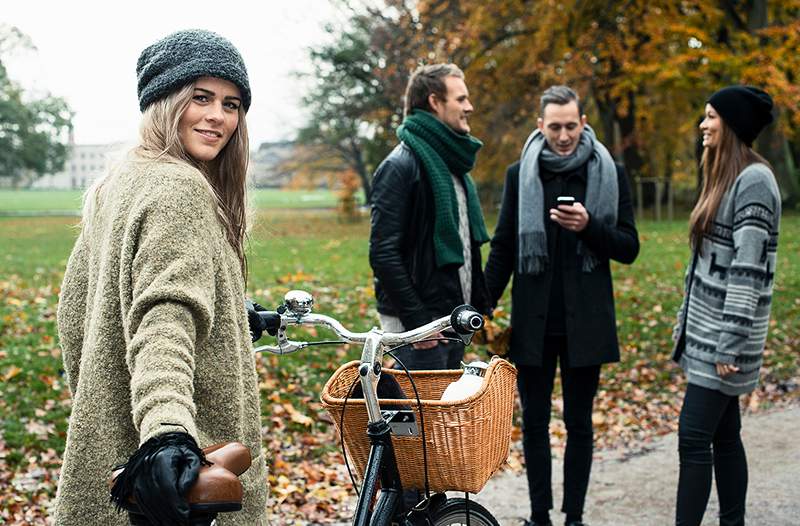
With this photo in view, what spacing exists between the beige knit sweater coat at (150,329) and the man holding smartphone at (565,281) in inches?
104

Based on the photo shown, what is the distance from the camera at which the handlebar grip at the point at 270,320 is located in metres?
2.83

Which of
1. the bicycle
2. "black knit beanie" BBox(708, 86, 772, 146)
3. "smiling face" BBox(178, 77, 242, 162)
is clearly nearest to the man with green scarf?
"black knit beanie" BBox(708, 86, 772, 146)

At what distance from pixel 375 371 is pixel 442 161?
183cm

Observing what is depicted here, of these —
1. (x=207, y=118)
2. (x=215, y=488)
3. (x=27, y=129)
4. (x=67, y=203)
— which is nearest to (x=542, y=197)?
(x=207, y=118)

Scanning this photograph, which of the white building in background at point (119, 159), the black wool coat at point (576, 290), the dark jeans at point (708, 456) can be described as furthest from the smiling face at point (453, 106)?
the dark jeans at point (708, 456)

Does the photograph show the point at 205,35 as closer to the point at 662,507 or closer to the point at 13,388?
the point at 662,507

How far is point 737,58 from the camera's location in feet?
51.6

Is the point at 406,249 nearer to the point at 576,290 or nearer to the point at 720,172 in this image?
the point at 576,290

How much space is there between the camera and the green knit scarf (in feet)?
14.2

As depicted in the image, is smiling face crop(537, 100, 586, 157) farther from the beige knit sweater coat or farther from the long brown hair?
the beige knit sweater coat

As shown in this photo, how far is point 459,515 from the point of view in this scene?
3266 millimetres

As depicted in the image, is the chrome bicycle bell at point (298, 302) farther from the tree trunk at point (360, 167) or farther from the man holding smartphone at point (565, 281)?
the tree trunk at point (360, 167)

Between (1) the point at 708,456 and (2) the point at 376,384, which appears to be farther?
(1) the point at 708,456

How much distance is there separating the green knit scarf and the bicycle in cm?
149
